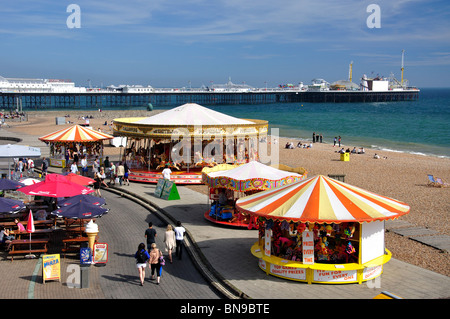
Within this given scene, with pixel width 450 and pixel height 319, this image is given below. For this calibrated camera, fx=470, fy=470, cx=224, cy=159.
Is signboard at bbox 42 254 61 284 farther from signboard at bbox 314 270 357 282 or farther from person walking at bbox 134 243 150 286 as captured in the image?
signboard at bbox 314 270 357 282

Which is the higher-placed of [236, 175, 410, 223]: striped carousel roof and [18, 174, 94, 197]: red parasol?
[236, 175, 410, 223]: striped carousel roof

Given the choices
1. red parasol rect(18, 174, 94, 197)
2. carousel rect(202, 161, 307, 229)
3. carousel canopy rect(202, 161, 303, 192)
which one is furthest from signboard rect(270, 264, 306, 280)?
red parasol rect(18, 174, 94, 197)

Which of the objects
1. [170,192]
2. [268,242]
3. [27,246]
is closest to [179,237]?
[268,242]

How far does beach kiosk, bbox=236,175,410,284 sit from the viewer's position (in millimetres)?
10719

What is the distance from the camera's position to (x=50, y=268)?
10953mm

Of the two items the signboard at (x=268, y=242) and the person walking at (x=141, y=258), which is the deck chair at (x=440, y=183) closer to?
the signboard at (x=268, y=242)

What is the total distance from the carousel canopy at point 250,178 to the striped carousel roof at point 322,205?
3.27m

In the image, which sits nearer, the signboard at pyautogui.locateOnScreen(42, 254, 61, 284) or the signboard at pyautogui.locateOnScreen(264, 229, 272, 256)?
the signboard at pyautogui.locateOnScreen(42, 254, 61, 284)

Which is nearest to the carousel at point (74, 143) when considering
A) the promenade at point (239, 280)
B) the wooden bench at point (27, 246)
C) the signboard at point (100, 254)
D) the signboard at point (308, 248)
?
the promenade at point (239, 280)

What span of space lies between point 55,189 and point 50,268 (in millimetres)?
4892

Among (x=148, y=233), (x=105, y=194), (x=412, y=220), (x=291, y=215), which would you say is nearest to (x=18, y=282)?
(x=148, y=233)

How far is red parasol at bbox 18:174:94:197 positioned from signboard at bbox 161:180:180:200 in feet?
14.5

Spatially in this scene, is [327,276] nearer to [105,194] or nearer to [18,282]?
[18,282]

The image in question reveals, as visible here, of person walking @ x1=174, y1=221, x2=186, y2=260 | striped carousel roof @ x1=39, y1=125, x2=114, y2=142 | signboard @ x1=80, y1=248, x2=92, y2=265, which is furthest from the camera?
striped carousel roof @ x1=39, y1=125, x2=114, y2=142
